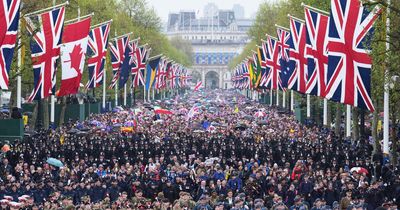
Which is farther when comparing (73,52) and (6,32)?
(73,52)

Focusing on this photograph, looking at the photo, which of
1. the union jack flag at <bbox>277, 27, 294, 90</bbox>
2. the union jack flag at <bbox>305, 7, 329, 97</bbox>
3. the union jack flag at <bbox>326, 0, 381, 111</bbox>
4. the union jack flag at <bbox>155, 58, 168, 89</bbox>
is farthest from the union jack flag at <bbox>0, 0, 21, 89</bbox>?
the union jack flag at <bbox>155, 58, 168, 89</bbox>

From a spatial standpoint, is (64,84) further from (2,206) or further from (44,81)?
(2,206)

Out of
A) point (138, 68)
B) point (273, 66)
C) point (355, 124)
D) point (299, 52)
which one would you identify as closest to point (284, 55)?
point (273, 66)

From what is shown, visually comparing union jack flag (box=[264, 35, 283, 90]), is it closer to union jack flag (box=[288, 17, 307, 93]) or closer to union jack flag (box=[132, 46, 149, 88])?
union jack flag (box=[288, 17, 307, 93])

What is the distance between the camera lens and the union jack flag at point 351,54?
34500mm

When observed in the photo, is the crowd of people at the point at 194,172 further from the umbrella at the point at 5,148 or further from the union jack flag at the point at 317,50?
the union jack flag at the point at 317,50

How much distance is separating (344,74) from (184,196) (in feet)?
30.9

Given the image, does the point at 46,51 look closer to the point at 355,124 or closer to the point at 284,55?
the point at 355,124

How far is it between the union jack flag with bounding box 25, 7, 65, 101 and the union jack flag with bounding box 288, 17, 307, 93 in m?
12.2

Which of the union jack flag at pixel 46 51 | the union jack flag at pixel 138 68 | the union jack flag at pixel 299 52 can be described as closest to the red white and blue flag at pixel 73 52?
the union jack flag at pixel 46 51

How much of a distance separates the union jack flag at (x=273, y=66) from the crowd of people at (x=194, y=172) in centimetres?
1161

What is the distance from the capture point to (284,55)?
59.0 meters

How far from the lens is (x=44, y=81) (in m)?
40.8

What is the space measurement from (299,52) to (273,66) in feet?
46.6
